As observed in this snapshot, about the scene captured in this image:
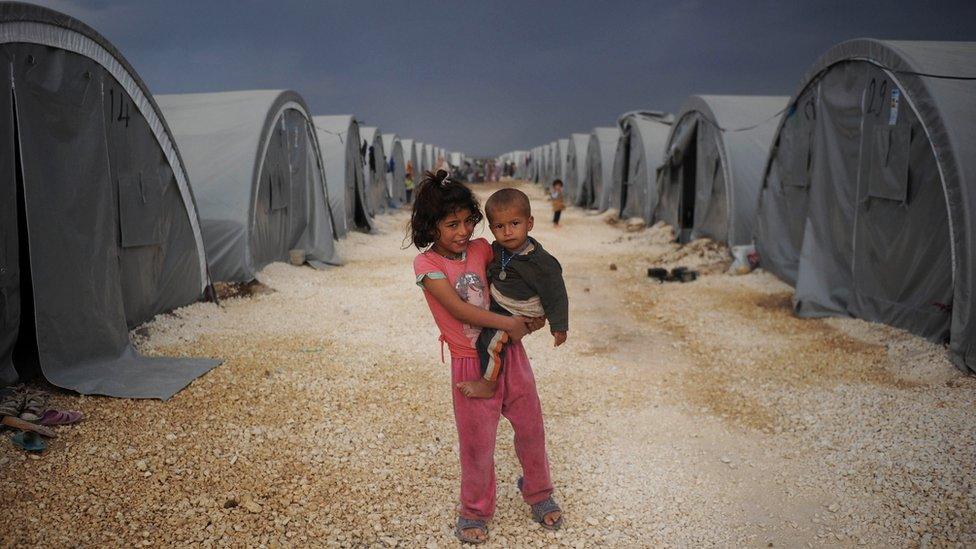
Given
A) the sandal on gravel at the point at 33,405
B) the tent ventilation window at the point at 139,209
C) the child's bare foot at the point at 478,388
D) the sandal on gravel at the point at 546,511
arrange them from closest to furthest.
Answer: the child's bare foot at the point at 478,388 → the sandal on gravel at the point at 546,511 → the sandal on gravel at the point at 33,405 → the tent ventilation window at the point at 139,209

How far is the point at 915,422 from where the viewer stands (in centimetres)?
434

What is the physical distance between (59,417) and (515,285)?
3.30 metres

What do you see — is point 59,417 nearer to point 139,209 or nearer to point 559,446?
point 139,209

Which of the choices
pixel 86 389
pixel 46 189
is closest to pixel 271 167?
pixel 46 189

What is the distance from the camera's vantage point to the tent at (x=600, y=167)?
23062 millimetres

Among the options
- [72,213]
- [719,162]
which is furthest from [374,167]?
[72,213]

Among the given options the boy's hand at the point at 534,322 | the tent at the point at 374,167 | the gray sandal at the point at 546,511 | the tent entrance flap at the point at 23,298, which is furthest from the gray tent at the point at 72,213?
the tent at the point at 374,167

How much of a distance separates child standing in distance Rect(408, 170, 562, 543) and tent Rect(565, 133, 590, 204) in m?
24.0

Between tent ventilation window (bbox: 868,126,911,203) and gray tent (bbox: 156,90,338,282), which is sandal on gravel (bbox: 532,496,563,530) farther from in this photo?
gray tent (bbox: 156,90,338,282)

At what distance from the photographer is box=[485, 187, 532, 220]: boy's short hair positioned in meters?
2.62

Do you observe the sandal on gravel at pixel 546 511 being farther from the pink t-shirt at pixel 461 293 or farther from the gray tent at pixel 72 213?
the gray tent at pixel 72 213

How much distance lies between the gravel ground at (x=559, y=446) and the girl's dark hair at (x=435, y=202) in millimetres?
1554

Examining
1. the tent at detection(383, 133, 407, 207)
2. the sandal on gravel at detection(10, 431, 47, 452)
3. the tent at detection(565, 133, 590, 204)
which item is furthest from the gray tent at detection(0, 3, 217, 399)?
the tent at detection(565, 133, 590, 204)

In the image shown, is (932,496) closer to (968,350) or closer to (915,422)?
(915,422)
